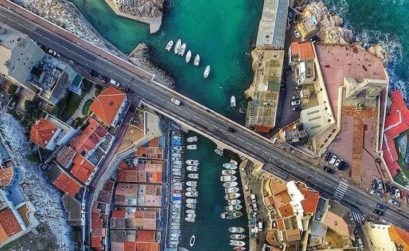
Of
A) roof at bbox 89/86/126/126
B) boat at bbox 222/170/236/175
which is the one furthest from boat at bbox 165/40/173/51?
boat at bbox 222/170/236/175

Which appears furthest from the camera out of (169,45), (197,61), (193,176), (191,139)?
(169,45)

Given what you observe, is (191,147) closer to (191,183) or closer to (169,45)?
(191,183)

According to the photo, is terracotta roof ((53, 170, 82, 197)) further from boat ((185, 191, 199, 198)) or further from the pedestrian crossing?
the pedestrian crossing

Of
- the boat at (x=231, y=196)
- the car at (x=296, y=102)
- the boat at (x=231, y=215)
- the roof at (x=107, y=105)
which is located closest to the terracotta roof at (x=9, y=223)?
the roof at (x=107, y=105)

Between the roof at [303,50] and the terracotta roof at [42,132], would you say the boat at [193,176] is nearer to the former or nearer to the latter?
the terracotta roof at [42,132]

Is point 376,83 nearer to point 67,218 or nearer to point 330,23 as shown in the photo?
point 330,23

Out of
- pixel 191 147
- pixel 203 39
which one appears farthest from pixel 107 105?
pixel 203 39
